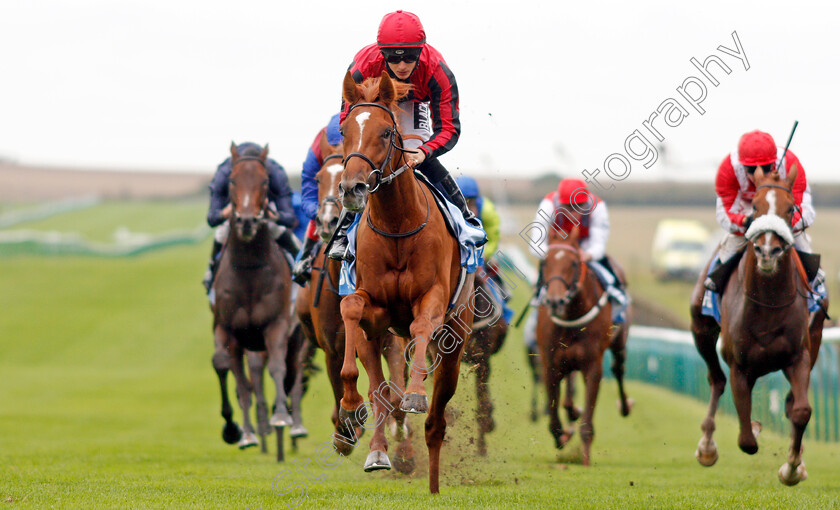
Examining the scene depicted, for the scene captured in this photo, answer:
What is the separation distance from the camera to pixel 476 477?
8.30 meters

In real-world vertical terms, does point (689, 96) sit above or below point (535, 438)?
above

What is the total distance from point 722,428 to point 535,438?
11.2 feet

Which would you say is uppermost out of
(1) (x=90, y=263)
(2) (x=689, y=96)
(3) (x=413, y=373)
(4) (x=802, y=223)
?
(2) (x=689, y=96)

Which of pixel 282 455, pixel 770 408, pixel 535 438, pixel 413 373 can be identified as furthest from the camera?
pixel 770 408

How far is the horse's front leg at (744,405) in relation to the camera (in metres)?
7.96

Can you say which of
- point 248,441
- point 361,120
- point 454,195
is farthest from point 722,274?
point 248,441

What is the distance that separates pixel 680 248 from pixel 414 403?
3274 cm

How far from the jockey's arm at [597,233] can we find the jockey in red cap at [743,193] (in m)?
2.21

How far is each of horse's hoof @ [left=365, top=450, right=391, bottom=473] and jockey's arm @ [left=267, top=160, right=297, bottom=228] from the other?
394 centimetres

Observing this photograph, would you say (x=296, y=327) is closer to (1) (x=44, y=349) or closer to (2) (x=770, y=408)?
(2) (x=770, y=408)

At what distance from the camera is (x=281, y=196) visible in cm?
1003

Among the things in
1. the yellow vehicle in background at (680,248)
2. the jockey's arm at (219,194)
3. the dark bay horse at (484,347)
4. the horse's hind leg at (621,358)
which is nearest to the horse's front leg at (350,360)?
the dark bay horse at (484,347)

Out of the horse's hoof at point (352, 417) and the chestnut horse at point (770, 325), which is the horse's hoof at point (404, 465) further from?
the chestnut horse at point (770, 325)

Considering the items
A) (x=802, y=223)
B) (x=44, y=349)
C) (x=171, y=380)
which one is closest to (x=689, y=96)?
(x=802, y=223)
